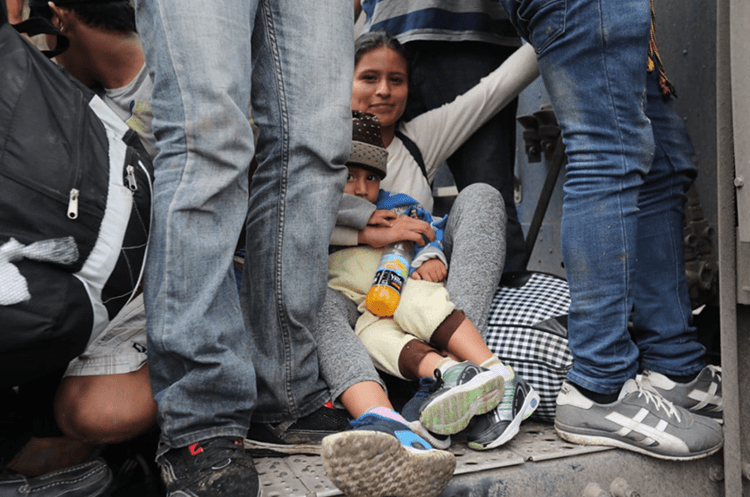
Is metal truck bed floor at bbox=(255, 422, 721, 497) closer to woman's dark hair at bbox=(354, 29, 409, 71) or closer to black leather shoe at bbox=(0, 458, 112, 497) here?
black leather shoe at bbox=(0, 458, 112, 497)

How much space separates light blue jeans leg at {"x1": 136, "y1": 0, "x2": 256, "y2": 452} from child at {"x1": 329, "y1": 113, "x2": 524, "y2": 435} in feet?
1.50

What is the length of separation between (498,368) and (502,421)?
14cm

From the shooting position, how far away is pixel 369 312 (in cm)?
174

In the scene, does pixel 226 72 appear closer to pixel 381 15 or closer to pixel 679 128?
pixel 679 128

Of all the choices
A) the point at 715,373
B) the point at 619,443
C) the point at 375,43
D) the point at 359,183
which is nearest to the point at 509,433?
the point at 619,443

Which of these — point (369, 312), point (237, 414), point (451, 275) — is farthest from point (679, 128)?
point (237, 414)

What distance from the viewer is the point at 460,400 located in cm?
134

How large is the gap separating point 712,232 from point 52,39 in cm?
226

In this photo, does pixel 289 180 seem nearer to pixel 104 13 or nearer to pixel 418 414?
pixel 418 414

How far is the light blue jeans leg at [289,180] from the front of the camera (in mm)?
1370

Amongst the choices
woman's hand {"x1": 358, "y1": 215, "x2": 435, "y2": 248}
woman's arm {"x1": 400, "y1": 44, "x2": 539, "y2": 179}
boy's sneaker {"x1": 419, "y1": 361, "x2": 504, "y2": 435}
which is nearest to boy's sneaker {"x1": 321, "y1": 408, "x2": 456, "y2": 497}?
boy's sneaker {"x1": 419, "y1": 361, "x2": 504, "y2": 435}

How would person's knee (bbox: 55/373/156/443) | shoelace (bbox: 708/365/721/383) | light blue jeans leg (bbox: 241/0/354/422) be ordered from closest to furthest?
person's knee (bbox: 55/373/156/443)
light blue jeans leg (bbox: 241/0/354/422)
shoelace (bbox: 708/365/721/383)

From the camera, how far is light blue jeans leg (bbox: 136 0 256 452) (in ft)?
3.79

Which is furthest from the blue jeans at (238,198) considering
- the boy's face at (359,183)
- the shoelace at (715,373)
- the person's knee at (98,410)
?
the shoelace at (715,373)
